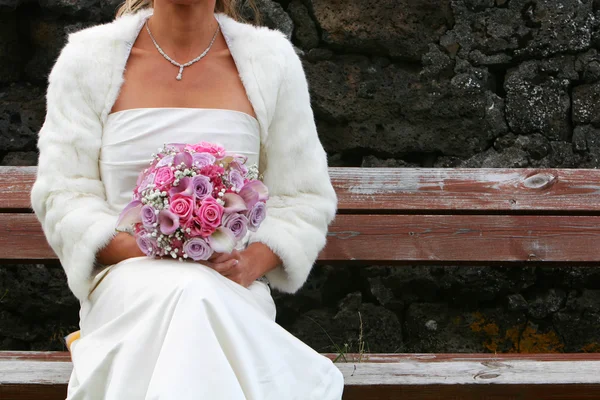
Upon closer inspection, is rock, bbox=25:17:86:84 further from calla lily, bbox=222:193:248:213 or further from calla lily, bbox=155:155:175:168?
calla lily, bbox=222:193:248:213

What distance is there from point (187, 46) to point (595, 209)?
198cm

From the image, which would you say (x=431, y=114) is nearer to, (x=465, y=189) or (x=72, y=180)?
(x=465, y=189)

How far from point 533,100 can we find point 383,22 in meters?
0.85

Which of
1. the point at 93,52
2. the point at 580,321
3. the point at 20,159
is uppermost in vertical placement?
the point at 93,52

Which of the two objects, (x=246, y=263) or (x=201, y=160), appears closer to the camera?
(x=201, y=160)

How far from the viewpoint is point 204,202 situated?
256 centimetres

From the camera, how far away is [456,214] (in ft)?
12.9

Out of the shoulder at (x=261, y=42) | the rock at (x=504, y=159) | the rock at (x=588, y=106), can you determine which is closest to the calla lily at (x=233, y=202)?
the shoulder at (x=261, y=42)

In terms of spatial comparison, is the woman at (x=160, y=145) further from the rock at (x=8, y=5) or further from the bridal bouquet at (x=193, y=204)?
the rock at (x=8, y=5)

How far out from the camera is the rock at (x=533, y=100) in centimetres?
435

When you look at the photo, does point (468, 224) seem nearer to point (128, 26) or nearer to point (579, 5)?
point (579, 5)

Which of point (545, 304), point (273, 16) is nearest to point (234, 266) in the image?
point (273, 16)

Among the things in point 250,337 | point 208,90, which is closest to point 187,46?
point 208,90

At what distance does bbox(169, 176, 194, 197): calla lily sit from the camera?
255 cm
